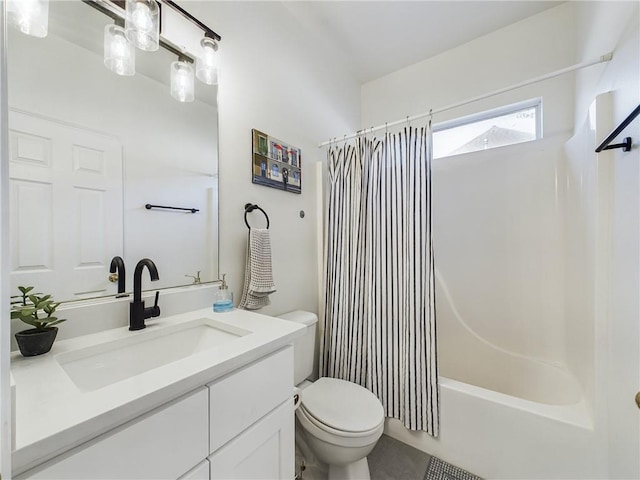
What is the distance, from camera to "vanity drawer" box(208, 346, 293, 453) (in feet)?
2.26

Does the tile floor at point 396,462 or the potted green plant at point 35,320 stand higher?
the potted green plant at point 35,320

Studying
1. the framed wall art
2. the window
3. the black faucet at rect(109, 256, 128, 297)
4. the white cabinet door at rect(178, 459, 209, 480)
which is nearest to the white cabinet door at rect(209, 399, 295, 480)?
the white cabinet door at rect(178, 459, 209, 480)

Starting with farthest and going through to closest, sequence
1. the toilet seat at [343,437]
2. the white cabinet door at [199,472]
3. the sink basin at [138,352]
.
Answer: the toilet seat at [343,437] → the sink basin at [138,352] → the white cabinet door at [199,472]

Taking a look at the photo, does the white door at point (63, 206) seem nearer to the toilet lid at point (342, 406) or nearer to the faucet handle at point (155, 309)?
the faucet handle at point (155, 309)

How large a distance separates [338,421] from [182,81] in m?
1.65

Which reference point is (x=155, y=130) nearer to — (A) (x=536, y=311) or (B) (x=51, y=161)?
(B) (x=51, y=161)

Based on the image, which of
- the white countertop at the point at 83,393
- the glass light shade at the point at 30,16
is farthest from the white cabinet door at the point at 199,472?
the glass light shade at the point at 30,16

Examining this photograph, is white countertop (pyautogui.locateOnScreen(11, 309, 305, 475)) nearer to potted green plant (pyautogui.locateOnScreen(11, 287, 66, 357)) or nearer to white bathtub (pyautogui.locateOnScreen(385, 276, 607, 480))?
potted green plant (pyautogui.locateOnScreen(11, 287, 66, 357))

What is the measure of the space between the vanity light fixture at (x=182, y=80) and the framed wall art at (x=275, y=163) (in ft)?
1.15

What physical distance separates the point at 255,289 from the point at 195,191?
1.76 feet

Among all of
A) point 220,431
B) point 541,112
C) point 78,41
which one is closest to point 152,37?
point 78,41

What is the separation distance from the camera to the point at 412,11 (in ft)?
5.66

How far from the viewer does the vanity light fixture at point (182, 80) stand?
1.13 meters

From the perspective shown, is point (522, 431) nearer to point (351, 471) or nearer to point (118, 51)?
point (351, 471)
